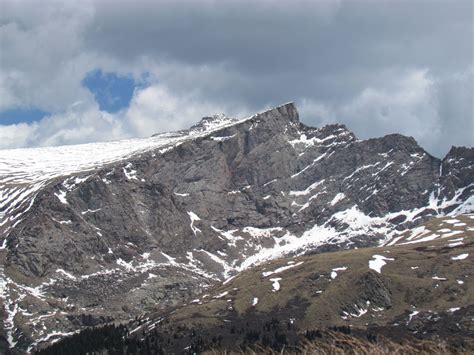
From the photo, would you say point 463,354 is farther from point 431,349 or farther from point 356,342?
point 356,342

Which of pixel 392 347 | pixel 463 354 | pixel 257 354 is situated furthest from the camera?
pixel 257 354

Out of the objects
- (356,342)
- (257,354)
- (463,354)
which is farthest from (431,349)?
(257,354)

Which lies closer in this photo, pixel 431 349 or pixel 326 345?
pixel 431 349

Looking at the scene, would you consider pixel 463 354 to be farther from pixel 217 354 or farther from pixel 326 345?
pixel 217 354

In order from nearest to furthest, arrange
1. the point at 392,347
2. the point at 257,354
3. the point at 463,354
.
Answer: the point at 463,354 → the point at 392,347 → the point at 257,354

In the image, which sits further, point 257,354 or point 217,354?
point 257,354

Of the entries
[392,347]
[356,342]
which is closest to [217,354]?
[356,342]

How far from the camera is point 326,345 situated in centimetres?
3250

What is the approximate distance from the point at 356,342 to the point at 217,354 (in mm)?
6259

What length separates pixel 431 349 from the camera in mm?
30531

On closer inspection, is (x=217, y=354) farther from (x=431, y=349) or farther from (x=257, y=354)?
(x=431, y=349)

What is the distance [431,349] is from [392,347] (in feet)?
5.85

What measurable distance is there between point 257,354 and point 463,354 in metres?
10.0

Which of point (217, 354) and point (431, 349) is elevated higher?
point (217, 354)
